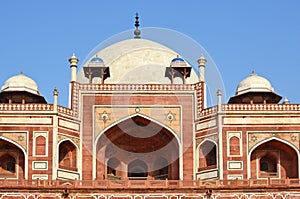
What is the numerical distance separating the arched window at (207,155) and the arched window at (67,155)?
5305 millimetres

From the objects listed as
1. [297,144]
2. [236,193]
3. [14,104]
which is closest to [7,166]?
[14,104]

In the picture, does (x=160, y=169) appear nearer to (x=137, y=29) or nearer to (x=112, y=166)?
(x=112, y=166)

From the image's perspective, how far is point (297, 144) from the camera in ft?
108

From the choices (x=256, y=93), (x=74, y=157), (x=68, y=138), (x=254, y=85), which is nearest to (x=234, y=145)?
(x=256, y=93)

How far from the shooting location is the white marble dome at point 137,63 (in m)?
37.3

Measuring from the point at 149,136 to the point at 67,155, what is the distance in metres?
3.88

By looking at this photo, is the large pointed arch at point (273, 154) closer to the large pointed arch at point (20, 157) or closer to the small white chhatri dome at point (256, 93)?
the small white chhatri dome at point (256, 93)

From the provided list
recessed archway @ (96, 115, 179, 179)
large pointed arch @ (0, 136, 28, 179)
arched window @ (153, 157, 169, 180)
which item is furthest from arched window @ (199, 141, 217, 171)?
large pointed arch @ (0, 136, 28, 179)

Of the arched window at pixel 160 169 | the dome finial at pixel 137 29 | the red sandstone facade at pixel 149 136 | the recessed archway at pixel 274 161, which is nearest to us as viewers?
the red sandstone facade at pixel 149 136

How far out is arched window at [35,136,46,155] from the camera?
3234cm

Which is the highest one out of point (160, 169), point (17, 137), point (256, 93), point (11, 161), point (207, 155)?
point (256, 93)

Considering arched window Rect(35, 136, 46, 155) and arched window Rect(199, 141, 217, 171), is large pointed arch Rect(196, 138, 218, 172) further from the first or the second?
arched window Rect(35, 136, 46, 155)

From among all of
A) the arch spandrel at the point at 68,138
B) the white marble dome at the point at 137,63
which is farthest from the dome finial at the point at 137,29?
the arch spandrel at the point at 68,138

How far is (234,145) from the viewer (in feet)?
107
